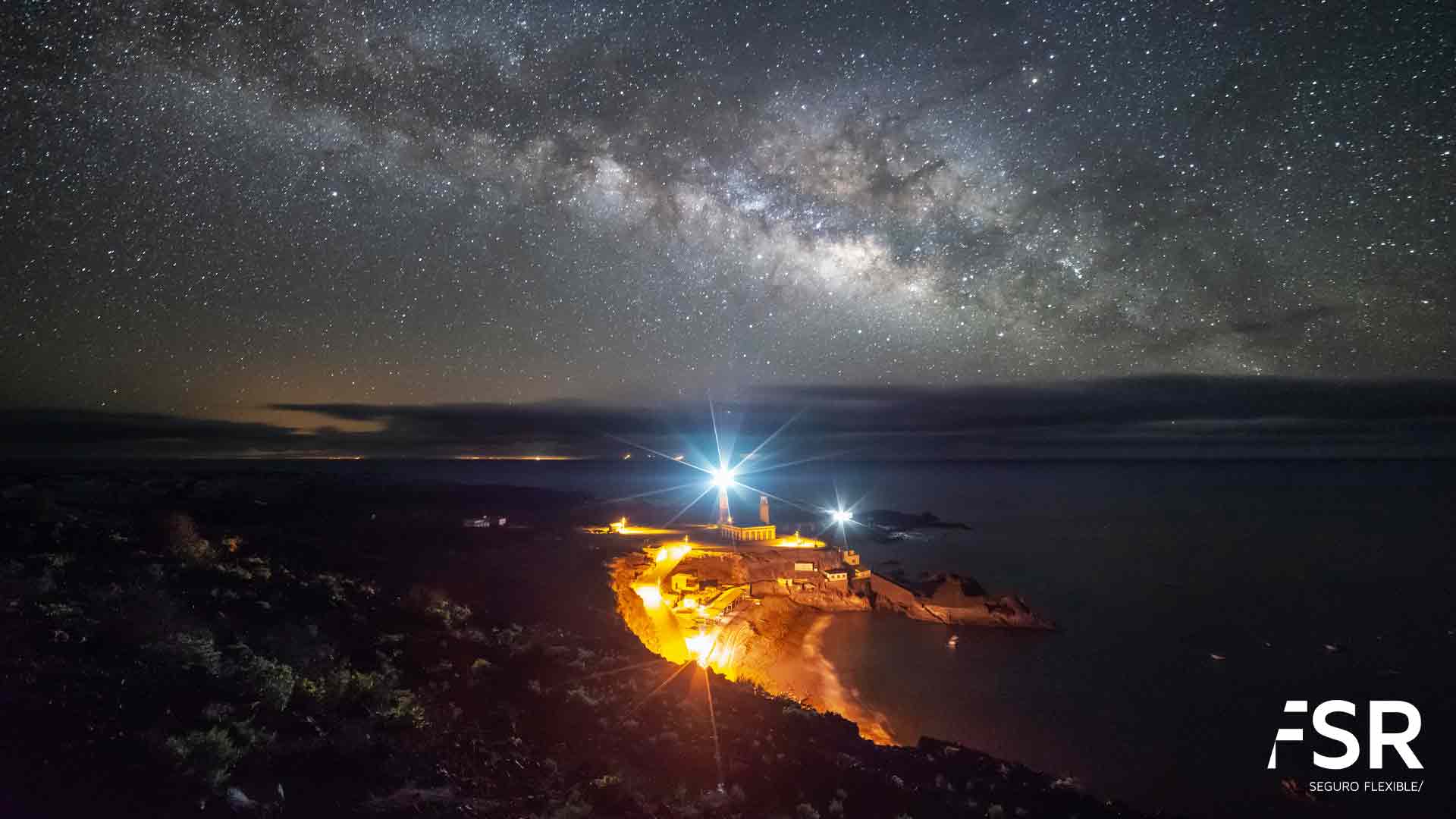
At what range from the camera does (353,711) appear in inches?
343

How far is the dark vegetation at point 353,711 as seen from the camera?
20.7ft

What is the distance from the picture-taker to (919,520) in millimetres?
81188

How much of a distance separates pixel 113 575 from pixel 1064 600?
148 ft

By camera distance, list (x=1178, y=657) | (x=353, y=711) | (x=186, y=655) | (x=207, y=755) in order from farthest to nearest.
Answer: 1. (x=1178, y=657)
2. (x=353, y=711)
3. (x=186, y=655)
4. (x=207, y=755)

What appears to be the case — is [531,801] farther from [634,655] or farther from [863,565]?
[863,565]

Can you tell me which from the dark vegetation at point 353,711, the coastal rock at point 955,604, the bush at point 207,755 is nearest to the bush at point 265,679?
the dark vegetation at point 353,711

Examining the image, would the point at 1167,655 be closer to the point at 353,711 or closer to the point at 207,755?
the point at 353,711

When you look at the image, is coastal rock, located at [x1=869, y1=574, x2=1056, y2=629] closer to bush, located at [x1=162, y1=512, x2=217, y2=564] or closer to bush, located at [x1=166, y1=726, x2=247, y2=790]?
bush, located at [x1=162, y1=512, x2=217, y2=564]

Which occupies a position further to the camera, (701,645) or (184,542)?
(701,645)

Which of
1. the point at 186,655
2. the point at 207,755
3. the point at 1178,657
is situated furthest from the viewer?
the point at 1178,657

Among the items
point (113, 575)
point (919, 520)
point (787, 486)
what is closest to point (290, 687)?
point (113, 575)

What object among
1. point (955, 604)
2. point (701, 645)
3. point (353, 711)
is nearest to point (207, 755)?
point (353, 711)

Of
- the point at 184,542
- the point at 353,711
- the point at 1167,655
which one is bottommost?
the point at 1167,655

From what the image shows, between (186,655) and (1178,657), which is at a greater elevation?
(186,655)
